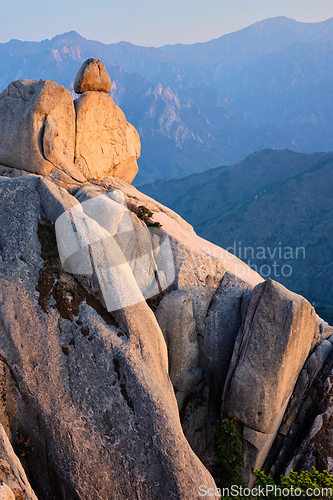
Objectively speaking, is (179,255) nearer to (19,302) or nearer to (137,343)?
(137,343)

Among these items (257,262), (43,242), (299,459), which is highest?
(43,242)

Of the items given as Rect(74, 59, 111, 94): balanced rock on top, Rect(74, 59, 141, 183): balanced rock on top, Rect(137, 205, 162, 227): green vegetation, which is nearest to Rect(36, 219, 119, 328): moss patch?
Rect(137, 205, 162, 227): green vegetation

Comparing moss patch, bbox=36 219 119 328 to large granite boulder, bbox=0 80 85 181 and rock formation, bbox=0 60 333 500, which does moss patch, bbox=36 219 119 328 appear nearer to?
rock formation, bbox=0 60 333 500

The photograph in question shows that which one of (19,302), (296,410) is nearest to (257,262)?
(296,410)

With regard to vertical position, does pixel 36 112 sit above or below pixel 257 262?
above

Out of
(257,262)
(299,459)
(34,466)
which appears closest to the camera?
(34,466)

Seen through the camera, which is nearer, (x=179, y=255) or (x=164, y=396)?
(x=164, y=396)

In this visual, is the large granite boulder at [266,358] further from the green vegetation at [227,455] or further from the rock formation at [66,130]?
the rock formation at [66,130]

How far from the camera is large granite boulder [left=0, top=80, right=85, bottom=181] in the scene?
2347 cm

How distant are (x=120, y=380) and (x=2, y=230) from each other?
740 centimetres

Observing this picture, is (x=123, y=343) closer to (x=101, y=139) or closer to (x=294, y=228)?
(x=101, y=139)

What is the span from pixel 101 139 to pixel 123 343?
55.4ft

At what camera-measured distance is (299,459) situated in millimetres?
19578

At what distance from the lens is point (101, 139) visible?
27969mm
